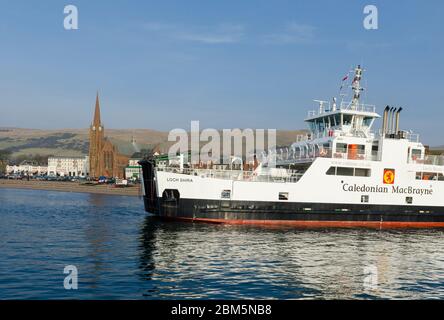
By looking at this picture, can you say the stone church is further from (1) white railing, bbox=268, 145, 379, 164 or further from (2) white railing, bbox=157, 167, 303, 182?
(2) white railing, bbox=157, 167, 303, 182

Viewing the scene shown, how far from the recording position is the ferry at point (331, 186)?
97.0 ft

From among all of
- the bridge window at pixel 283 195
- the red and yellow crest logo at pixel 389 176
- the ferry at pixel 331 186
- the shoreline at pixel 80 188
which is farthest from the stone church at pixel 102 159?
the red and yellow crest logo at pixel 389 176

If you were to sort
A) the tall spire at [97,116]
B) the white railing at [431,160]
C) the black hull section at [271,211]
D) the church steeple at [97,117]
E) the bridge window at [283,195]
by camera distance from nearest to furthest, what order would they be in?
1. the black hull section at [271,211]
2. the bridge window at [283,195]
3. the white railing at [431,160]
4. the church steeple at [97,117]
5. the tall spire at [97,116]

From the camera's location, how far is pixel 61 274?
621 inches

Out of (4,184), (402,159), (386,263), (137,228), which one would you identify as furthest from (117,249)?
(4,184)

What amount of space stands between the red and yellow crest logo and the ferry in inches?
2.3

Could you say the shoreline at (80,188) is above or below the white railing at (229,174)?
below

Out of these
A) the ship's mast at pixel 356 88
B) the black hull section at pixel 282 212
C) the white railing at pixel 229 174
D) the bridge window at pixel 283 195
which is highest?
the ship's mast at pixel 356 88

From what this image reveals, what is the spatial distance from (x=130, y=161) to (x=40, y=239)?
493ft

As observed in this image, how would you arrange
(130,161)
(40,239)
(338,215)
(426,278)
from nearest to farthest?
(426,278) → (40,239) → (338,215) → (130,161)

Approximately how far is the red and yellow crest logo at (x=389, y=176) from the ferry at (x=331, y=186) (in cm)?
6

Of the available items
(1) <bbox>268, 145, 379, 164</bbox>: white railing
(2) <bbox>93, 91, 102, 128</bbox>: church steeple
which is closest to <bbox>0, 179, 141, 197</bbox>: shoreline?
(1) <bbox>268, 145, 379, 164</bbox>: white railing

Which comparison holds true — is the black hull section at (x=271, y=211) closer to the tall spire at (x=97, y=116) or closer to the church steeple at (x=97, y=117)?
the church steeple at (x=97, y=117)
